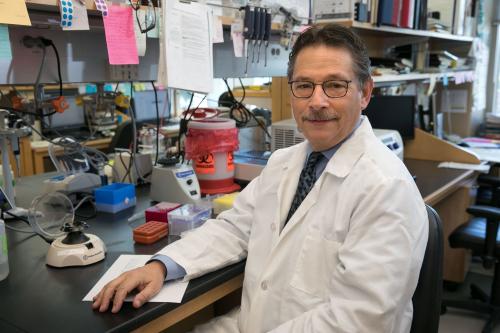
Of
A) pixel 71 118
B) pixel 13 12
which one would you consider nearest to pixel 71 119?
pixel 71 118

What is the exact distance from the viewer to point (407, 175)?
1120 millimetres

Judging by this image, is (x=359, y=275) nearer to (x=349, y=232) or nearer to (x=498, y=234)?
(x=349, y=232)

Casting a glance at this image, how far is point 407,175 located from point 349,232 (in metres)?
0.21

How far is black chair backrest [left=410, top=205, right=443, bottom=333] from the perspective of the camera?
1.17 metres

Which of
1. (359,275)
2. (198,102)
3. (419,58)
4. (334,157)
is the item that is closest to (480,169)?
(419,58)

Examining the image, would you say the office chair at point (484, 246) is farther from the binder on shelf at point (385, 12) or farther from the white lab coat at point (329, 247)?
the white lab coat at point (329, 247)

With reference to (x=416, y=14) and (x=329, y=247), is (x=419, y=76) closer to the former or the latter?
(x=416, y=14)

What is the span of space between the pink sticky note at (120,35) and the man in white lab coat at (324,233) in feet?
1.98

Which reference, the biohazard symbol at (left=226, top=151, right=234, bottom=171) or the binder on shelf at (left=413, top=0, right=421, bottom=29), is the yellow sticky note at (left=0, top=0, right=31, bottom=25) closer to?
the biohazard symbol at (left=226, top=151, right=234, bottom=171)

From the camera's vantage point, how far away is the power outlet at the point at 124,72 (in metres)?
1.72

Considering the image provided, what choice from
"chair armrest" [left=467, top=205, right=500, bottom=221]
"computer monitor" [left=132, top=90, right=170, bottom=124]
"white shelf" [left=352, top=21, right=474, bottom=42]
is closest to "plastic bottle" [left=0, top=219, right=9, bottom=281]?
"white shelf" [left=352, top=21, right=474, bottom=42]

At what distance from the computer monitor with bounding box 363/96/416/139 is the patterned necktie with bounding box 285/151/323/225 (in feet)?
5.54

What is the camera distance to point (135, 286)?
1.08 meters

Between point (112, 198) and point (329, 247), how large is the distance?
874 millimetres
